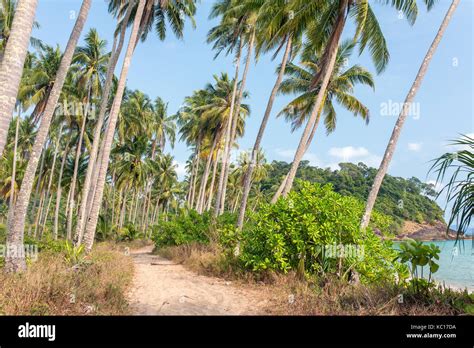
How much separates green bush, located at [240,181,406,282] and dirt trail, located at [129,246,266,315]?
3.36 ft

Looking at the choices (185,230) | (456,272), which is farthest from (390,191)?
(185,230)

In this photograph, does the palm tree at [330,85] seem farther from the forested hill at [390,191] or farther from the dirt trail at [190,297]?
the forested hill at [390,191]

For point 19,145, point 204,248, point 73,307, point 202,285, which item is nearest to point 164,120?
point 19,145

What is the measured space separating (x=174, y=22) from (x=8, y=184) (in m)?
29.1

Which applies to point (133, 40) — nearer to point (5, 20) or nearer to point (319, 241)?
point (319, 241)

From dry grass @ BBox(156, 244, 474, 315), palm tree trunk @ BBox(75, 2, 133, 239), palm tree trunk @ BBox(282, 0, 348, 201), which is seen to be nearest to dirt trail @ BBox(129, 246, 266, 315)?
dry grass @ BBox(156, 244, 474, 315)

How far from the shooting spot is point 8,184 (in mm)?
32688

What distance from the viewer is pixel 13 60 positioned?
4.84 metres

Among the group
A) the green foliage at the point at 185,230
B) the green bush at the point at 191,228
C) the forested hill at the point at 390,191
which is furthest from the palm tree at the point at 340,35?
the forested hill at the point at 390,191

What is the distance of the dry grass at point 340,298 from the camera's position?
472cm

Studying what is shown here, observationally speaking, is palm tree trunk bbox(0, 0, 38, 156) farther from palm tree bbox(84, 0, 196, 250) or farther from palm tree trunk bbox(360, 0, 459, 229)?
palm tree trunk bbox(360, 0, 459, 229)

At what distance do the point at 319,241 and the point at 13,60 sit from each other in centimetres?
716

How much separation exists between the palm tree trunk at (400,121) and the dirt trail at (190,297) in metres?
3.50
